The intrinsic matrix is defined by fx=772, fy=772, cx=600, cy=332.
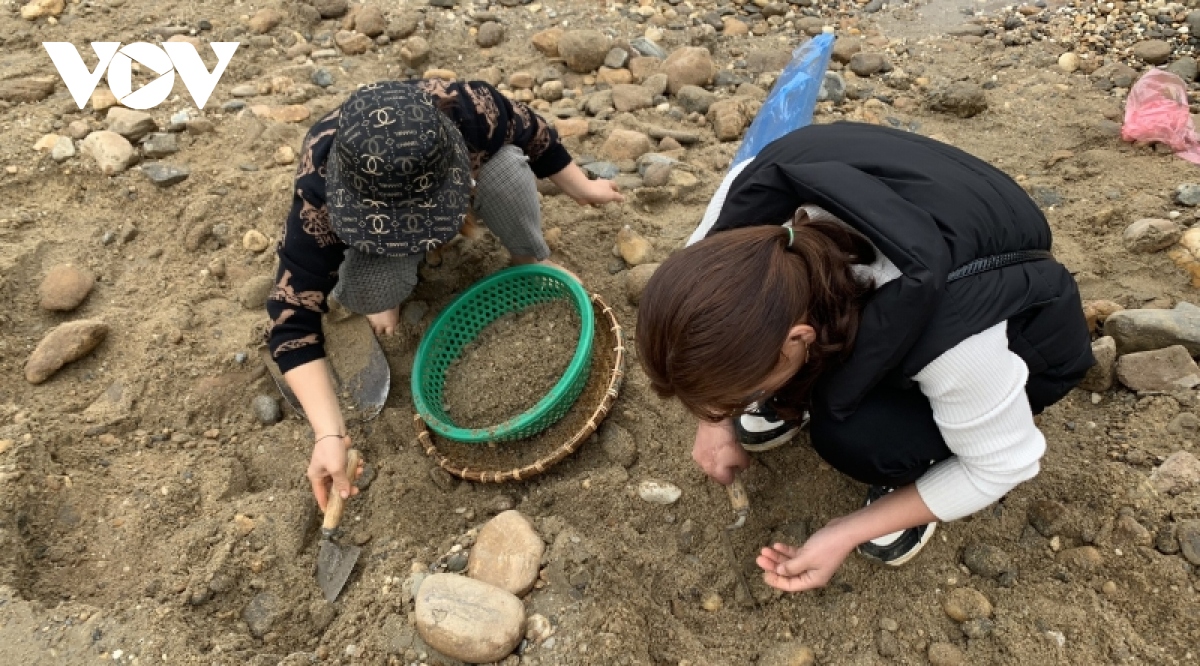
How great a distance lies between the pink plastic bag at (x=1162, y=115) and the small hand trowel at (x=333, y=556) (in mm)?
2620

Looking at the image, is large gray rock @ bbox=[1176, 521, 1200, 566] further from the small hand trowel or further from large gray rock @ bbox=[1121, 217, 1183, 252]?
the small hand trowel

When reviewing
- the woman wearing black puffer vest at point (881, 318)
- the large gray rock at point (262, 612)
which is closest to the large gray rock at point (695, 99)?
the woman wearing black puffer vest at point (881, 318)

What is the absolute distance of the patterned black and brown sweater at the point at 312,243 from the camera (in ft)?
5.58

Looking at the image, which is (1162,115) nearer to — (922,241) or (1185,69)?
(1185,69)

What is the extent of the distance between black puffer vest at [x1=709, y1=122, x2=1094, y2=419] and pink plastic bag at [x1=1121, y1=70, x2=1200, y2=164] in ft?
4.89

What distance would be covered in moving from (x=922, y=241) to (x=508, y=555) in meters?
1.05

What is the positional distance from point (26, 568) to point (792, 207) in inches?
69.8

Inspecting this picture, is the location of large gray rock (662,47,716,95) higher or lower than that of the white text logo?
higher

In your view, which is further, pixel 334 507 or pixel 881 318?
pixel 334 507

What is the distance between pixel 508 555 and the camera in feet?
5.42

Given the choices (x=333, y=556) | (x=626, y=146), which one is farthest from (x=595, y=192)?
(x=333, y=556)

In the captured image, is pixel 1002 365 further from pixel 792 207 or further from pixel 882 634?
pixel 882 634

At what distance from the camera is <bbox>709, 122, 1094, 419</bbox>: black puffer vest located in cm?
108

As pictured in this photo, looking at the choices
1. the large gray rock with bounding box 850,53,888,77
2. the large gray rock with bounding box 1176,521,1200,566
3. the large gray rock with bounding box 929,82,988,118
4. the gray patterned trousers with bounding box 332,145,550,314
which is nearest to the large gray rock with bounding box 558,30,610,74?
the large gray rock with bounding box 850,53,888,77
